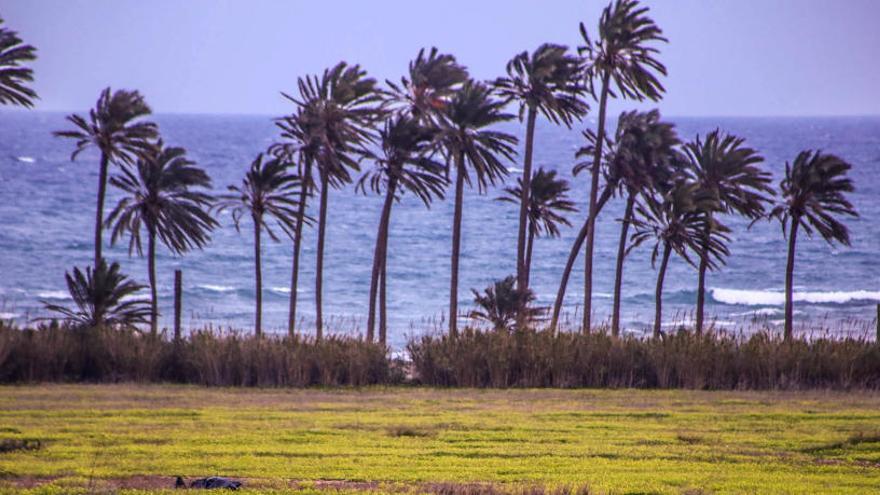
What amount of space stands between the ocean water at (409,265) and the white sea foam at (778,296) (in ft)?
0.41

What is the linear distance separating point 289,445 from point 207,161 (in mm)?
135471

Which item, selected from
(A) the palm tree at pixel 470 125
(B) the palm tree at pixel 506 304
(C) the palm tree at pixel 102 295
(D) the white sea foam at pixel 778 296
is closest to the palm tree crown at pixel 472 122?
(A) the palm tree at pixel 470 125

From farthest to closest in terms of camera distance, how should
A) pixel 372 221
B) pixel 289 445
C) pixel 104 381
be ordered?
pixel 372 221 < pixel 104 381 < pixel 289 445

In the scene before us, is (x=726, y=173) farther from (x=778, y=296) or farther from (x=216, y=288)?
(x=216, y=288)

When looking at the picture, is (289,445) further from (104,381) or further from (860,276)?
(860,276)

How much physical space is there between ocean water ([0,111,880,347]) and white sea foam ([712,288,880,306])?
125 mm

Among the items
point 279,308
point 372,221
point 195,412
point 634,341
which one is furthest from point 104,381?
point 372,221

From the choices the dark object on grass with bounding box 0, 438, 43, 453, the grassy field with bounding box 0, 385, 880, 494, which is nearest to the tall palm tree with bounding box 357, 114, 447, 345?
the grassy field with bounding box 0, 385, 880, 494

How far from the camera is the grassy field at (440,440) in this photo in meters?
13.6

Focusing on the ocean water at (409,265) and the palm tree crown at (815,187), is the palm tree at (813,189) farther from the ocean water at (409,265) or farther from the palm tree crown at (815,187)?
the ocean water at (409,265)

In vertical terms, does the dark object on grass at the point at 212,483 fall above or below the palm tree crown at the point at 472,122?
below

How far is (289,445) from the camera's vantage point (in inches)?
633

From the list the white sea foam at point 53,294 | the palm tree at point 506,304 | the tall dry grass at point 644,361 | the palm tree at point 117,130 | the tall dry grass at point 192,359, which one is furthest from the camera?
the white sea foam at point 53,294

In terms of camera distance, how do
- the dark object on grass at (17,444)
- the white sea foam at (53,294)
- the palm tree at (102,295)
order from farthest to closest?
1. the white sea foam at (53,294)
2. the palm tree at (102,295)
3. the dark object on grass at (17,444)
